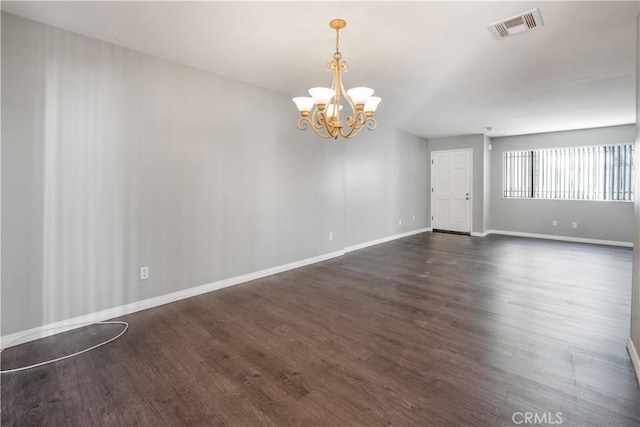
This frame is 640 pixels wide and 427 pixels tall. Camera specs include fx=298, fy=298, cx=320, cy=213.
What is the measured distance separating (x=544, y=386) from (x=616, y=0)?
8.88ft

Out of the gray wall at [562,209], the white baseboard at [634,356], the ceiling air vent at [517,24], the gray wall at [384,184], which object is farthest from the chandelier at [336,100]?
the gray wall at [562,209]

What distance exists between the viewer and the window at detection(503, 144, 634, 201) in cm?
617

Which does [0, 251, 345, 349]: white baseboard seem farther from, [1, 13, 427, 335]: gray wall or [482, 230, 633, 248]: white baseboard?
[482, 230, 633, 248]: white baseboard

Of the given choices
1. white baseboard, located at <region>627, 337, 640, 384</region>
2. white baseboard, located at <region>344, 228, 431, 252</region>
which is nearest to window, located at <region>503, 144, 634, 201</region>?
white baseboard, located at <region>344, 228, 431, 252</region>

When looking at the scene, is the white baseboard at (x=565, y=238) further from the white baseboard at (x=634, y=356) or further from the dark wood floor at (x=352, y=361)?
the white baseboard at (x=634, y=356)

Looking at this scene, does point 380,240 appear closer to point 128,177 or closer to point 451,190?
point 451,190

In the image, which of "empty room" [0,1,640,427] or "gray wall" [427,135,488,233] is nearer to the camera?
"empty room" [0,1,640,427]

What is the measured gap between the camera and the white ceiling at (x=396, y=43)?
2246mm

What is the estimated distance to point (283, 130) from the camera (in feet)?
14.1

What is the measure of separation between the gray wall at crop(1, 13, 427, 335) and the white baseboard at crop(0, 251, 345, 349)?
55mm

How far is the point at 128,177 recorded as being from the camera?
9.53 ft

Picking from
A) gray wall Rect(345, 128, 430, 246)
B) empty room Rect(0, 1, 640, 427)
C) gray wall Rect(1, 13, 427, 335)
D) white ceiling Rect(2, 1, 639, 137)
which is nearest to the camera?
empty room Rect(0, 1, 640, 427)

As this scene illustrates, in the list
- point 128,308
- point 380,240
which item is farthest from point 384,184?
point 128,308

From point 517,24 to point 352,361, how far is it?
2.94 m
